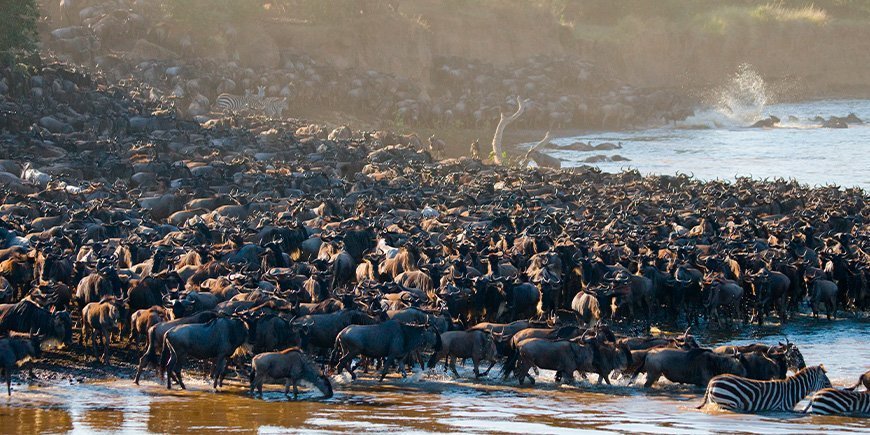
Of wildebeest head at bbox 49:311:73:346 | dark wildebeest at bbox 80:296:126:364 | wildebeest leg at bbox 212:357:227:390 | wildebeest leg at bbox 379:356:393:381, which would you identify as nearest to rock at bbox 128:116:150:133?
dark wildebeest at bbox 80:296:126:364

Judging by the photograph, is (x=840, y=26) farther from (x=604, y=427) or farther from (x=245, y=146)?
(x=604, y=427)

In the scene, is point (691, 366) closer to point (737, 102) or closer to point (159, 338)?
point (159, 338)

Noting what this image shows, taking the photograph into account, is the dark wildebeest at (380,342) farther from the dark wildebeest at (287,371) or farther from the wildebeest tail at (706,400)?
the wildebeest tail at (706,400)

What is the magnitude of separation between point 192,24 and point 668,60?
126ft

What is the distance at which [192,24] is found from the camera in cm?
6212

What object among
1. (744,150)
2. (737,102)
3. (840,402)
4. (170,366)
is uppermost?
(737,102)

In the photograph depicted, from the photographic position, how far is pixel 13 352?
45.3 ft

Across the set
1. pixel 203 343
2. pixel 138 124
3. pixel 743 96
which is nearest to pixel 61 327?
pixel 203 343

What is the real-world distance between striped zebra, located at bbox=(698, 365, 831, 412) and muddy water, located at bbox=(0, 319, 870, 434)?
230 mm

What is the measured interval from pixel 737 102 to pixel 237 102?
35.1m

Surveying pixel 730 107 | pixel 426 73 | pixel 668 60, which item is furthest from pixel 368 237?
pixel 668 60

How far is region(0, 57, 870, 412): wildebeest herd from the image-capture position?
49.1 ft

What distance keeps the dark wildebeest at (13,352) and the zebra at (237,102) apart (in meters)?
39.3

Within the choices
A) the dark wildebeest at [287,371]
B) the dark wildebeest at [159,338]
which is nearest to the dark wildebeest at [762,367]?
the dark wildebeest at [287,371]
